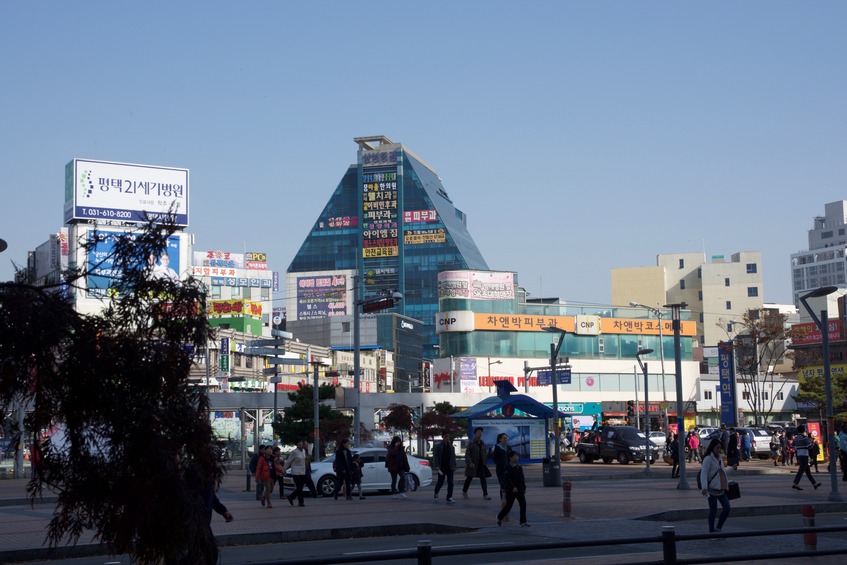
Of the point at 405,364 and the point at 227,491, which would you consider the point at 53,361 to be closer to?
the point at 227,491

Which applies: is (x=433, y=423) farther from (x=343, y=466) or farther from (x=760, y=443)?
(x=343, y=466)

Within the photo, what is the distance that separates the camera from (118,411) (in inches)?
336

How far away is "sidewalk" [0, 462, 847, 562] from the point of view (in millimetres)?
18406

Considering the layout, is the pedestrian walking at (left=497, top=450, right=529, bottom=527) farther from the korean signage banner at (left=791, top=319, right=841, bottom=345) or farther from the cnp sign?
the korean signage banner at (left=791, top=319, right=841, bottom=345)

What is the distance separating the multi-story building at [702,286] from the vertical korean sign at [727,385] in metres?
75.7

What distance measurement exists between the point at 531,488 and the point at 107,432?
24.3 meters

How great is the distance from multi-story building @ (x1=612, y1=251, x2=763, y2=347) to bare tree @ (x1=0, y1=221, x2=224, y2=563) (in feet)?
423

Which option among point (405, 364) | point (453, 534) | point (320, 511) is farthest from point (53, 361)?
point (405, 364)

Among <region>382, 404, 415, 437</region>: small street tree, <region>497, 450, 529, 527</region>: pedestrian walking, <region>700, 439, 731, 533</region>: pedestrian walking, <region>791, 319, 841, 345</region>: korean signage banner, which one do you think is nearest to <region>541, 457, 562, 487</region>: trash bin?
<region>497, 450, 529, 527</region>: pedestrian walking

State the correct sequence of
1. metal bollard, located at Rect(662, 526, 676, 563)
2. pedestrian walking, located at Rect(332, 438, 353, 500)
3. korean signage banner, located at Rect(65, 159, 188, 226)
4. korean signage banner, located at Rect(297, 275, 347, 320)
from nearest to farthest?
metal bollard, located at Rect(662, 526, 676, 563)
pedestrian walking, located at Rect(332, 438, 353, 500)
korean signage banner, located at Rect(65, 159, 188, 226)
korean signage banner, located at Rect(297, 275, 347, 320)

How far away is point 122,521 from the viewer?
8477 mm

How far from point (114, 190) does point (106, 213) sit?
221cm

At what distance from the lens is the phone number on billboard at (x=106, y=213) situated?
86500 millimetres

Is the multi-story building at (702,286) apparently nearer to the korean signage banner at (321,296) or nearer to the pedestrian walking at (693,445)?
the korean signage banner at (321,296)
